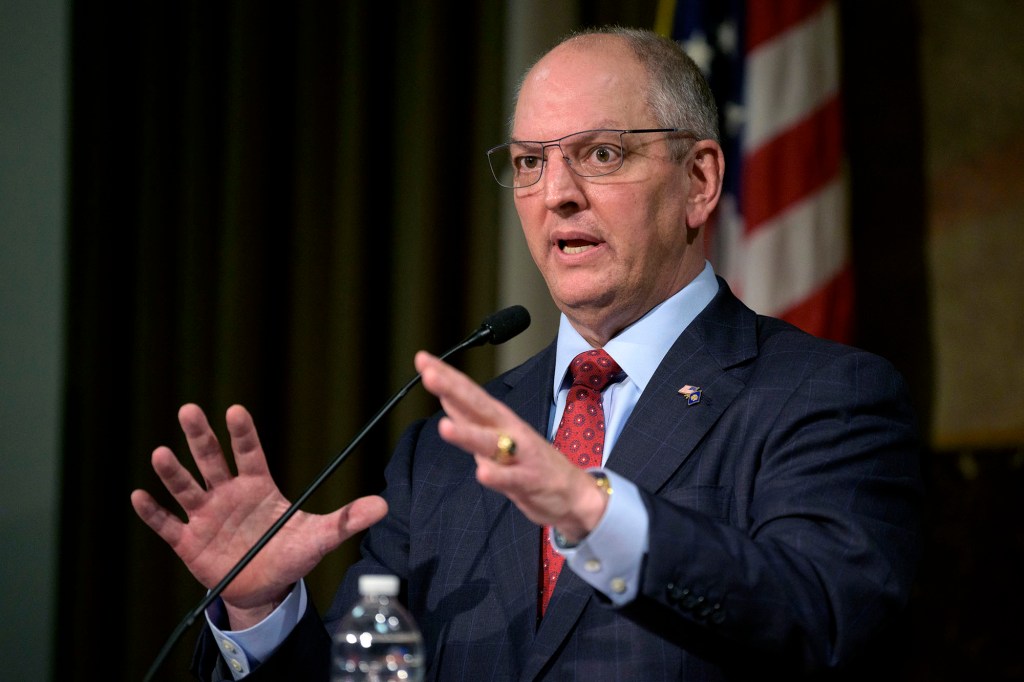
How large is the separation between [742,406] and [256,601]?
2.72ft

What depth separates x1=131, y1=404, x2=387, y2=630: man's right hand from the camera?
1.65 metres

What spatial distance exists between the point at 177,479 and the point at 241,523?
124 millimetres

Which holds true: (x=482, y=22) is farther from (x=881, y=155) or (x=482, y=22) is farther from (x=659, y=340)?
(x=659, y=340)

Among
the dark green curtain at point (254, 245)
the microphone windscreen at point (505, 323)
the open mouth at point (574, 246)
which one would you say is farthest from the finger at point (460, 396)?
the dark green curtain at point (254, 245)

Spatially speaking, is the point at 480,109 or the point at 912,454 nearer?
the point at 912,454

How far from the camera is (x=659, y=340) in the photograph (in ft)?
6.44

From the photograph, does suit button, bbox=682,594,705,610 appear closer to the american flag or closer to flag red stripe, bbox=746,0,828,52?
the american flag

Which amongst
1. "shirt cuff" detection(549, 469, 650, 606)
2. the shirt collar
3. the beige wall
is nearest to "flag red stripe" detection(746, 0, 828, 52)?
the beige wall

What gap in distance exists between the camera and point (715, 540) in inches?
54.1

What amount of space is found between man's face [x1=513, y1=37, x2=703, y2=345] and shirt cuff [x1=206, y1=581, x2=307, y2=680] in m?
0.72

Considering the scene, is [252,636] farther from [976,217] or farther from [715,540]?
[976,217]

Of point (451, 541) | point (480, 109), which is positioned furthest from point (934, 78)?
point (451, 541)

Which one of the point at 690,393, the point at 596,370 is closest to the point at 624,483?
the point at 690,393

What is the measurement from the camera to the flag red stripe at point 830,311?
3.09 meters
